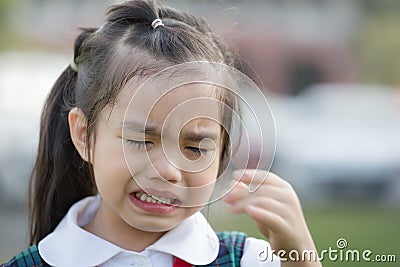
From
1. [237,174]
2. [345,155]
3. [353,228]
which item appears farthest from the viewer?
[345,155]

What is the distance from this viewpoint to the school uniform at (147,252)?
1619mm

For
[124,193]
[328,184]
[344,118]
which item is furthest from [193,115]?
[344,118]

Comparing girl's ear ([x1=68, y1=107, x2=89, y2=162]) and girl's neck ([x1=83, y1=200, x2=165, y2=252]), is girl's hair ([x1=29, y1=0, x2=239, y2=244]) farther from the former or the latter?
girl's neck ([x1=83, y1=200, x2=165, y2=252])

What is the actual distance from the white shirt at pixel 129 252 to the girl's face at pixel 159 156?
6 cm

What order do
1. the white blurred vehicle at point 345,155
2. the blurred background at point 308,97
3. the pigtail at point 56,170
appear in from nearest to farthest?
the pigtail at point 56,170, the blurred background at point 308,97, the white blurred vehicle at point 345,155

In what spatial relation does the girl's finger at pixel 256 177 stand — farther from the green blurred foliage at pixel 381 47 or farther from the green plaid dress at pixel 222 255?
the green blurred foliage at pixel 381 47

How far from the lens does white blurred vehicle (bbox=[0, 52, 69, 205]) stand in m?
7.81

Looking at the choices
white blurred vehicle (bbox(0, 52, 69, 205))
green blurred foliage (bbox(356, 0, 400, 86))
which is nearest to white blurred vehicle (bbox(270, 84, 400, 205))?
white blurred vehicle (bbox(0, 52, 69, 205))

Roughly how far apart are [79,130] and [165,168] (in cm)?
27

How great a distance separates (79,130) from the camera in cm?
167

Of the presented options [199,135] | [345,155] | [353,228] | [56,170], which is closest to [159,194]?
[199,135]

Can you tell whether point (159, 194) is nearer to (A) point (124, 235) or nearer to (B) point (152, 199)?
(B) point (152, 199)

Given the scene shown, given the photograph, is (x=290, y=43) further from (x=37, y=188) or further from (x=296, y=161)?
(x=37, y=188)

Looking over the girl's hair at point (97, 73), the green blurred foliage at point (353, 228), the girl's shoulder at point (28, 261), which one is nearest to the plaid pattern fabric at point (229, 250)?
the girl's hair at point (97, 73)
